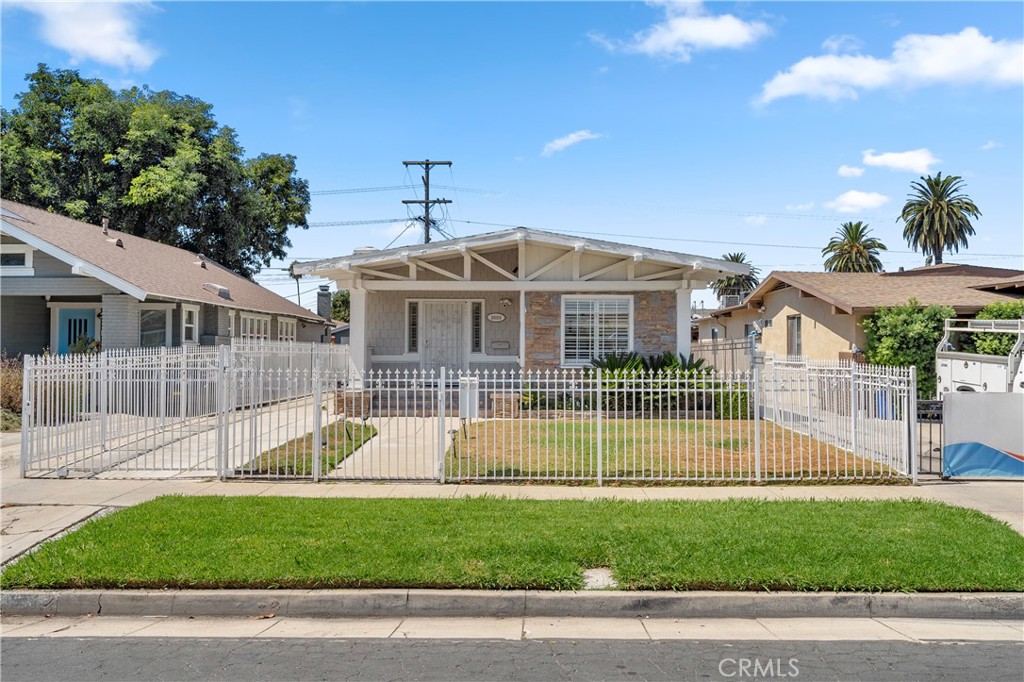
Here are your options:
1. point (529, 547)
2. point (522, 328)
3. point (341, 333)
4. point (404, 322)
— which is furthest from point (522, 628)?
point (341, 333)

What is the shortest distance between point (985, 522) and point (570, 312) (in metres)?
11.5

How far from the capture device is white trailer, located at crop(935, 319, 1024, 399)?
1340cm

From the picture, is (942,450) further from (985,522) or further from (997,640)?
(997,640)

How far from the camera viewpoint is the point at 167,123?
32.1 metres

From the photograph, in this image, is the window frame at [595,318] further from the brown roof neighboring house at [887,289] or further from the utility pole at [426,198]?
the utility pole at [426,198]

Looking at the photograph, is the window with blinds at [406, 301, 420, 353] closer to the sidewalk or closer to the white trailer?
the sidewalk

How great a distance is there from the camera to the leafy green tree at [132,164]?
29969 mm

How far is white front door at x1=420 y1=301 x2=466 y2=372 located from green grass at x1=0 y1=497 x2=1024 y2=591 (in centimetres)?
1117

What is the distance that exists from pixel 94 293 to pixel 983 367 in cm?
2093

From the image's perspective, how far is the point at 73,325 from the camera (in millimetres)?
20016

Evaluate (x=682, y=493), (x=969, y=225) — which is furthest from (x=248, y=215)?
(x=969, y=225)

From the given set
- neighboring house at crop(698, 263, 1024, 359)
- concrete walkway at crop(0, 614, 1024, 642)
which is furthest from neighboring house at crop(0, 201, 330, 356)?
neighboring house at crop(698, 263, 1024, 359)

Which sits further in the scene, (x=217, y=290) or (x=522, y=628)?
(x=217, y=290)

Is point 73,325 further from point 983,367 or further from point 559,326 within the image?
point 983,367
